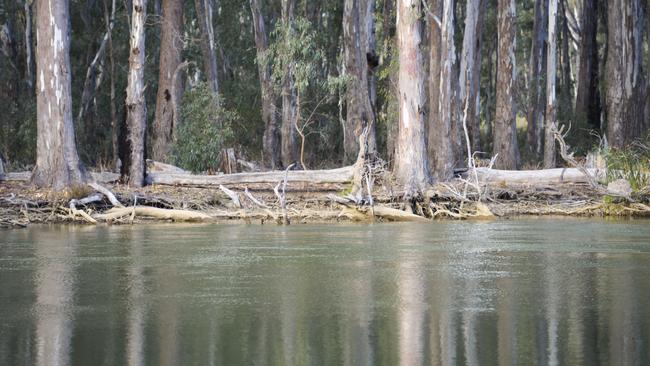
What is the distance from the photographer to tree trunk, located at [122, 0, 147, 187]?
19.0 metres

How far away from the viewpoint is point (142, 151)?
63.2 ft

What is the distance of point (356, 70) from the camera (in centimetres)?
2672

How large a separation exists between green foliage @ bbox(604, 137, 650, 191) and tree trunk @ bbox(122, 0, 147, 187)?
7572mm

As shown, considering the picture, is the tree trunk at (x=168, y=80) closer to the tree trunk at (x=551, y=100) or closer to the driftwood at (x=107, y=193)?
the driftwood at (x=107, y=193)

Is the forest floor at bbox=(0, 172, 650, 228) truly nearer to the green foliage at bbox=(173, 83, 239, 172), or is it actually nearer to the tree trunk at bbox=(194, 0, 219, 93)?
the green foliage at bbox=(173, 83, 239, 172)

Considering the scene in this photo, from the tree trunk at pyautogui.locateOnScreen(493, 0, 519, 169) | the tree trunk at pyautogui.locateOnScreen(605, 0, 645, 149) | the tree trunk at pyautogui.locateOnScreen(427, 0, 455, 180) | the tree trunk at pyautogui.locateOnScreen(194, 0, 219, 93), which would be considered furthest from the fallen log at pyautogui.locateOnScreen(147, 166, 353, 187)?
the tree trunk at pyautogui.locateOnScreen(605, 0, 645, 149)

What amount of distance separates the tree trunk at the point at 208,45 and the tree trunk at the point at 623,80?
9327 millimetres

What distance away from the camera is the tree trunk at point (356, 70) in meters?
26.3

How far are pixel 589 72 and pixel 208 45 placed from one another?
12059mm

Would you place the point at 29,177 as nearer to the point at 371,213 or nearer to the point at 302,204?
the point at 302,204

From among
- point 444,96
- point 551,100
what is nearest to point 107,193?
point 444,96

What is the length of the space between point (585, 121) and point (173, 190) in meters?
16.8

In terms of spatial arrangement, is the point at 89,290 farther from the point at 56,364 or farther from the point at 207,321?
the point at 56,364

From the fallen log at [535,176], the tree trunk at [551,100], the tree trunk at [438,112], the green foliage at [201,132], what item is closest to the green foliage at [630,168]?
the fallen log at [535,176]
